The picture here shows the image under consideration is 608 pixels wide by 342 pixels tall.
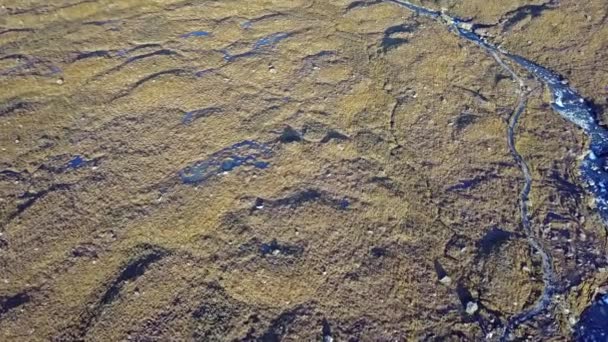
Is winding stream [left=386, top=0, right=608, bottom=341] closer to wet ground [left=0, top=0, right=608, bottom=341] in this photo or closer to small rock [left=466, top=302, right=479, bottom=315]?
wet ground [left=0, top=0, right=608, bottom=341]

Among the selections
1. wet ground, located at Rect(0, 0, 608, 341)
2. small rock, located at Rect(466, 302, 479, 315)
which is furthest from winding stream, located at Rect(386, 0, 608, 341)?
small rock, located at Rect(466, 302, 479, 315)

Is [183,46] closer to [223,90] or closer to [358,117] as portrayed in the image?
[223,90]

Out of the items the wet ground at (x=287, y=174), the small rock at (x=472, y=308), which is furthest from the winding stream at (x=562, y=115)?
the small rock at (x=472, y=308)

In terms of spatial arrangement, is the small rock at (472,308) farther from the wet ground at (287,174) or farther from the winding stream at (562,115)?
the winding stream at (562,115)

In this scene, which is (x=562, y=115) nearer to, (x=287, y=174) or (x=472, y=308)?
(x=472, y=308)

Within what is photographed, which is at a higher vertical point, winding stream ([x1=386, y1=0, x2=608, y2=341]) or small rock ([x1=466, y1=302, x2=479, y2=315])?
winding stream ([x1=386, y1=0, x2=608, y2=341])

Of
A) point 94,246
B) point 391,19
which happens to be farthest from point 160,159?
point 391,19
